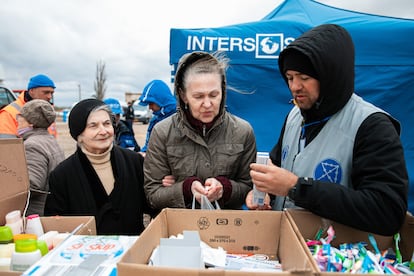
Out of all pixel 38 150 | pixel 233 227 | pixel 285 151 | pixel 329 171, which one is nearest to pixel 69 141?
pixel 38 150

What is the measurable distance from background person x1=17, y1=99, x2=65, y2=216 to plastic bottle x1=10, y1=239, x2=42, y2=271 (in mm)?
1098

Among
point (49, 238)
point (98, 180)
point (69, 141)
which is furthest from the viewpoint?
point (69, 141)

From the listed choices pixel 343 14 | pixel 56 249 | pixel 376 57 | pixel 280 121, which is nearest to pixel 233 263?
pixel 56 249

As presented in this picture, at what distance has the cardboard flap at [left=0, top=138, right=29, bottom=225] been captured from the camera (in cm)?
137

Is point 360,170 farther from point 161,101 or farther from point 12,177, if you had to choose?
point 161,101

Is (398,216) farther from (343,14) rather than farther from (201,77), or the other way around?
(343,14)

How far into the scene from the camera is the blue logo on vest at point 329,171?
1.25m

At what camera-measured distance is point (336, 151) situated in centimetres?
125

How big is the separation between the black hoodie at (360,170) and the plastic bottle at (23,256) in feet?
3.12

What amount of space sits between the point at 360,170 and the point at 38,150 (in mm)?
2206

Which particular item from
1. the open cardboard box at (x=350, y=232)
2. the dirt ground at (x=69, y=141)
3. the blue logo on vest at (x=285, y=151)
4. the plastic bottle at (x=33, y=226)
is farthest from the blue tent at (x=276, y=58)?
the dirt ground at (x=69, y=141)

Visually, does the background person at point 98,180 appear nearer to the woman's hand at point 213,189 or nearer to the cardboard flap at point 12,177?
the cardboard flap at point 12,177

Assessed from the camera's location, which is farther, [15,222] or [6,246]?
[15,222]

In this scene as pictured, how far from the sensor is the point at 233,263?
3.81 ft
